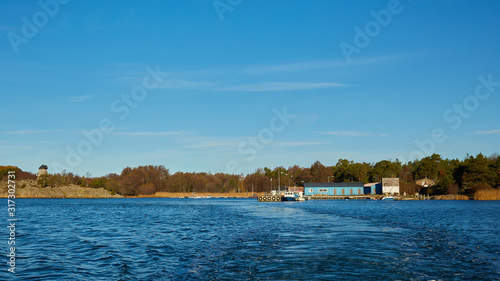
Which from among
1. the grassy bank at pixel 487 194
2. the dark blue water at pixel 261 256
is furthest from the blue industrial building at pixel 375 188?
the dark blue water at pixel 261 256

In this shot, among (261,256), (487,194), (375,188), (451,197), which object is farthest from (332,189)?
(261,256)

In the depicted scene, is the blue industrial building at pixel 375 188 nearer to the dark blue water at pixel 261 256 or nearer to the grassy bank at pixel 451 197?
the grassy bank at pixel 451 197

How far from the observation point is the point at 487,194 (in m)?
109

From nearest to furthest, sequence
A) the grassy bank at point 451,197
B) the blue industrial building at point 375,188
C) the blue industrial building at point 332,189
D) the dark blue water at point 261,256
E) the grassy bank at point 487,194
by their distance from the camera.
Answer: the dark blue water at point 261,256 → the grassy bank at point 487,194 → the grassy bank at point 451,197 → the blue industrial building at point 332,189 → the blue industrial building at point 375,188

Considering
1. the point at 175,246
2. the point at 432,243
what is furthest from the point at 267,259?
the point at 432,243

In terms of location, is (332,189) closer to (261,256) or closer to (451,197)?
(451,197)

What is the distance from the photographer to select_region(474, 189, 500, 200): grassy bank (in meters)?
107

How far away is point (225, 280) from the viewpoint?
16312mm

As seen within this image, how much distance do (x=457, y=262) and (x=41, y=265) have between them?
20.1 meters

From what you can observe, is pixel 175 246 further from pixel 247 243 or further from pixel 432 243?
pixel 432 243

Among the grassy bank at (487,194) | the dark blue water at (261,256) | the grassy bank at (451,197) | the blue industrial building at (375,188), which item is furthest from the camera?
the blue industrial building at (375,188)

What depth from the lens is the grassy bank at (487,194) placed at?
107 m

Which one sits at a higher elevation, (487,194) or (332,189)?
(487,194)

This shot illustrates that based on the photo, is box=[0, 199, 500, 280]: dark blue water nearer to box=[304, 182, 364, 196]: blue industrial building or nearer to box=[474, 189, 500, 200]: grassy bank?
box=[474, 189, 500, 200]: grassy bank
